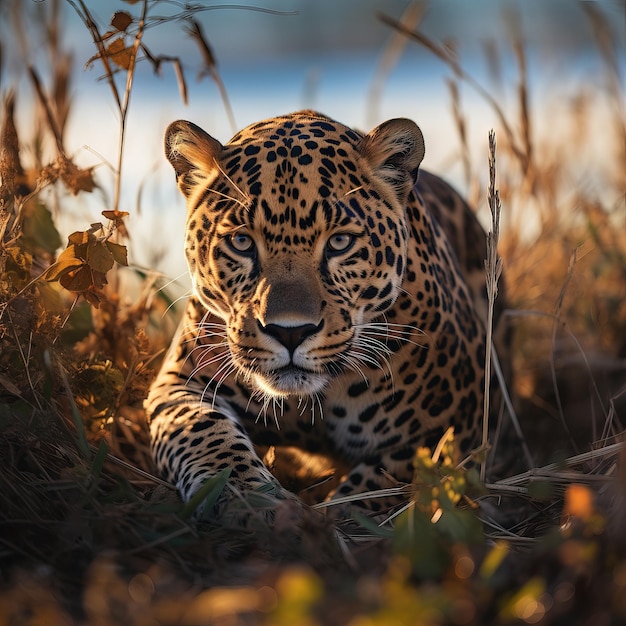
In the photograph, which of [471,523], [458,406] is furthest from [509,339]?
[471,523]

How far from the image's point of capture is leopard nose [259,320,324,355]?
3.34m

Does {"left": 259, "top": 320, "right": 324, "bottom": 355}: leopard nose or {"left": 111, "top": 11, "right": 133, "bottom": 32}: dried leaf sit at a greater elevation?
{"left": 111, "top": 11, "right": 133, "bottom": 32}: dried leaf

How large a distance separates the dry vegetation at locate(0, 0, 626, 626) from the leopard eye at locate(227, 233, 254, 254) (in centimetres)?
45

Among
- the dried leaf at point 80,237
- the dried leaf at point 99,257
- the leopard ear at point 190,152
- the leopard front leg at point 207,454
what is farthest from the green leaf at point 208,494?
the leopard ear at point 190,152

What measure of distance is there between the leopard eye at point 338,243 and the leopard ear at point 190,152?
602 millimetres

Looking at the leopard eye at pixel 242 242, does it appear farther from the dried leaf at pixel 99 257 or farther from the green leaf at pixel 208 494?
the green leaf at pixel 208 494

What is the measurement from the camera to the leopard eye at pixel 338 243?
359cm

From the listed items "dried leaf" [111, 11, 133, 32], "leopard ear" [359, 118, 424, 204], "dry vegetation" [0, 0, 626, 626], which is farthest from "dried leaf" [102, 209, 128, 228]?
"leopard ear" [359, 118, 424, 204]

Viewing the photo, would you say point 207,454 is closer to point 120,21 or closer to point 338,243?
point 338,243

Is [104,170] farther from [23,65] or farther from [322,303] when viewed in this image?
[322,303]

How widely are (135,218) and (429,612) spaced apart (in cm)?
339

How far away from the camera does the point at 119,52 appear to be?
12.9 feet

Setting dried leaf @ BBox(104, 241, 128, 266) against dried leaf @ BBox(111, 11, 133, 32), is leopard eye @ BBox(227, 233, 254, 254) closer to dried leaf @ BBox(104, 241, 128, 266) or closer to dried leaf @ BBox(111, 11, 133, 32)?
dried leaf @ BBox(104, 241, 128, 266)

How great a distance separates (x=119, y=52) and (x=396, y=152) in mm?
1256
